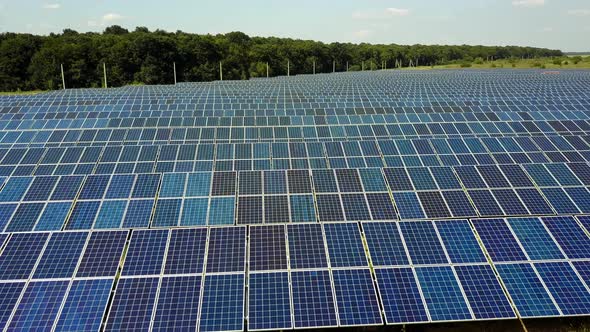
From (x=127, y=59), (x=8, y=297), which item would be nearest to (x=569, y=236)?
(x=8, y=297)

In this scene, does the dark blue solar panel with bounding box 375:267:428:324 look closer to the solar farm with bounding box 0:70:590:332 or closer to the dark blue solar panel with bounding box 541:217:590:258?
the solar farm with bounding box 0:70:590:332

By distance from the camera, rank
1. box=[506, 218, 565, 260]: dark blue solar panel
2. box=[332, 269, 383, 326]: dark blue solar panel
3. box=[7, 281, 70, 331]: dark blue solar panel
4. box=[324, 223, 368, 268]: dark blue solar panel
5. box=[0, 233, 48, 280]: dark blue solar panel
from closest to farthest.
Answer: box=[7, 281, 70, 331]: dark blue solar panel, box=[332, 269, 383, 326]: dark blue solar panel, box=[0, 233, 48, 280]: dark blue solar panel, box=[324, 223, 368, 268]: dark blue solar panel, box=[506, 218, 565, 260]: dark blue solar panel

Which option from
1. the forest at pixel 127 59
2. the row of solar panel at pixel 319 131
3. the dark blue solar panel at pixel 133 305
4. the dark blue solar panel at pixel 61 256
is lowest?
the dark blue solar panel at pixel 133 305

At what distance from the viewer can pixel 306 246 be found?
43.0 ft

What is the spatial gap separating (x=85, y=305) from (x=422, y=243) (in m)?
10.4

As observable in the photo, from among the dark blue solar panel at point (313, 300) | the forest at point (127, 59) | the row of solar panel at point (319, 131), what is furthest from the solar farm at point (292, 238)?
the forest at point (127, 59)

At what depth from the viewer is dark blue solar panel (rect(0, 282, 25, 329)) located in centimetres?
1082

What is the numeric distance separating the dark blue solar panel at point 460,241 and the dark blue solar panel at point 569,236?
290 cm

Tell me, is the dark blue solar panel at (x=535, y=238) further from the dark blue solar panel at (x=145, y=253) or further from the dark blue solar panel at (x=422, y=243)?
the dark blue solar panel at (x=145, y=253)

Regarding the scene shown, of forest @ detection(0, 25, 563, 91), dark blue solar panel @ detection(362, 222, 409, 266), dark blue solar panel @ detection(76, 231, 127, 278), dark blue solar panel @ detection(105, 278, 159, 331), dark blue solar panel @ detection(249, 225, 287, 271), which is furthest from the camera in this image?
forest @ detection(0, 25, 563, 91)

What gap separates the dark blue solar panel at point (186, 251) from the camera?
40.5ft

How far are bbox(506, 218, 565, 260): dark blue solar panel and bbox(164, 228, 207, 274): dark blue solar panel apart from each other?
421 inches

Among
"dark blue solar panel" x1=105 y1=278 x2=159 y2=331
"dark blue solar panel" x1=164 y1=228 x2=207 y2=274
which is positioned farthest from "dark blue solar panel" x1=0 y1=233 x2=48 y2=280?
"dark blue solar panel" x1=164 y1=228 x2=207 y2=274

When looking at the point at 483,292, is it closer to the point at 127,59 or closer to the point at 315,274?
the point at 315,274
